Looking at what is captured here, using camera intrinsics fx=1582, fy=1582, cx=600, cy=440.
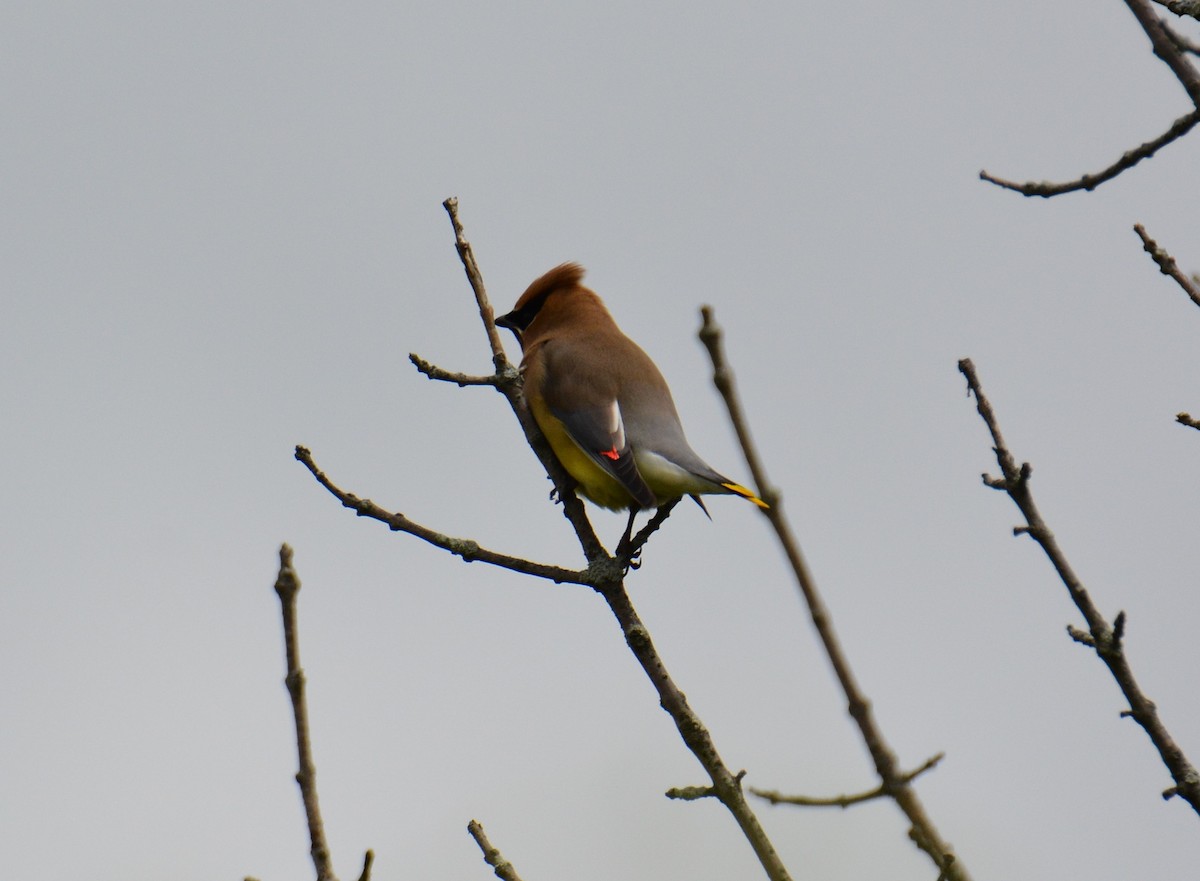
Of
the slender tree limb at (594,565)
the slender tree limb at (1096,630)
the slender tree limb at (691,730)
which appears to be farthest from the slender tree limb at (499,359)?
the slender tree limb at (1096,630)

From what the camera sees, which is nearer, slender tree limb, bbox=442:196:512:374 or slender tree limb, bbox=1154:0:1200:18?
slender tree limb, bbox=1154:0:1200:18

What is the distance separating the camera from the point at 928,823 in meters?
1.53

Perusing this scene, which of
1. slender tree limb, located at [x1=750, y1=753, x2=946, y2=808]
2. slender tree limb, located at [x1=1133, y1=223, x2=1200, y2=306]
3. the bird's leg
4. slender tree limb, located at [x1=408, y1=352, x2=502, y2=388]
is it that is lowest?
slender tree limb, located at [x1=750, y1=753, x2=946, y2=808]

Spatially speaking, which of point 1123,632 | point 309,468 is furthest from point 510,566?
point 1123,632

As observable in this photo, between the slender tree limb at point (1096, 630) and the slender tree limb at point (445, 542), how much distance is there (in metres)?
1.25

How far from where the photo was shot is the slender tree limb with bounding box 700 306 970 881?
1432 mm

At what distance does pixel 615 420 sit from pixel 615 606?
1935 millimetres

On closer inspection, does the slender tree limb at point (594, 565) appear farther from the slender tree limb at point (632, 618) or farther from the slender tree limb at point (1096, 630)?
the slender tree limb at point (1096, 630)

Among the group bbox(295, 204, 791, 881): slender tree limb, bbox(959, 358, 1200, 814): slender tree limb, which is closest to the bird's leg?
bbox(295, 204, 791, 881): slender tree limb

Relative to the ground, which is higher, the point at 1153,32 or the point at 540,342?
the point at 540,342

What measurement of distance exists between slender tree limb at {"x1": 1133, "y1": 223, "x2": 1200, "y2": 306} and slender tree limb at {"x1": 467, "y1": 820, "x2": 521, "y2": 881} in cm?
177

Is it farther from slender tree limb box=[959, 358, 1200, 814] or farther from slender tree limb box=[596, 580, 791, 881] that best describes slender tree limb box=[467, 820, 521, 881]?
slender tree limb box=[959, 358, 1200, 814]

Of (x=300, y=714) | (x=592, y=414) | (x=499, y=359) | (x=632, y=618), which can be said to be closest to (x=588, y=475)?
(x=592, y=414)

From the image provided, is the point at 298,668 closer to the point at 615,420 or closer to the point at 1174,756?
the point at 1174,756
